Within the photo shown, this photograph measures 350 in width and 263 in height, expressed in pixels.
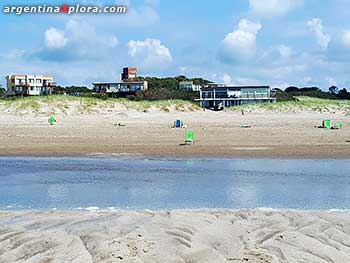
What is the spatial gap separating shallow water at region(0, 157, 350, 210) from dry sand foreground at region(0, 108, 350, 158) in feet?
8.82

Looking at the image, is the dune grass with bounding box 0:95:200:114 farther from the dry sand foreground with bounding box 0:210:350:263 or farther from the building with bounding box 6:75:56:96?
the building with bounding box 6:75:56:96

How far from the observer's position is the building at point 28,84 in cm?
10225

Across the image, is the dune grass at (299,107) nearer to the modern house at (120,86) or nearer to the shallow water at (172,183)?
the shallow water at (172,183)

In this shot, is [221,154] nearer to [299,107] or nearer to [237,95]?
[299,107]

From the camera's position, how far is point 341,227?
7156 mm

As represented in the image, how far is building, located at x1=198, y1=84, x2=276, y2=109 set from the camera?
7181 centimetres

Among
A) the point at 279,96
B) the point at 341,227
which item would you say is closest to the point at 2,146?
the point at 341,227

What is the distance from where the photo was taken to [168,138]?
1067 inches

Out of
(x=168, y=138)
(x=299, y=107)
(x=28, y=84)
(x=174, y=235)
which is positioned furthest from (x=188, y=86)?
(x=174, y=235)

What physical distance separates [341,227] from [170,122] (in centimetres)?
2914

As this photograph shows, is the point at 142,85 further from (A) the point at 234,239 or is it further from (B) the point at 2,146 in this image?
(A) the point at 234,239

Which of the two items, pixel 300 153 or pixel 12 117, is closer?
pixel 300 153

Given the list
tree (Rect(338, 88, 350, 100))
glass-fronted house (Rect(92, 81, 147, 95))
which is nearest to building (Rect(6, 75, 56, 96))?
glass-fronted house (Rect(92, 81, 147, 95))

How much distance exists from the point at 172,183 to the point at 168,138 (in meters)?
13.3
